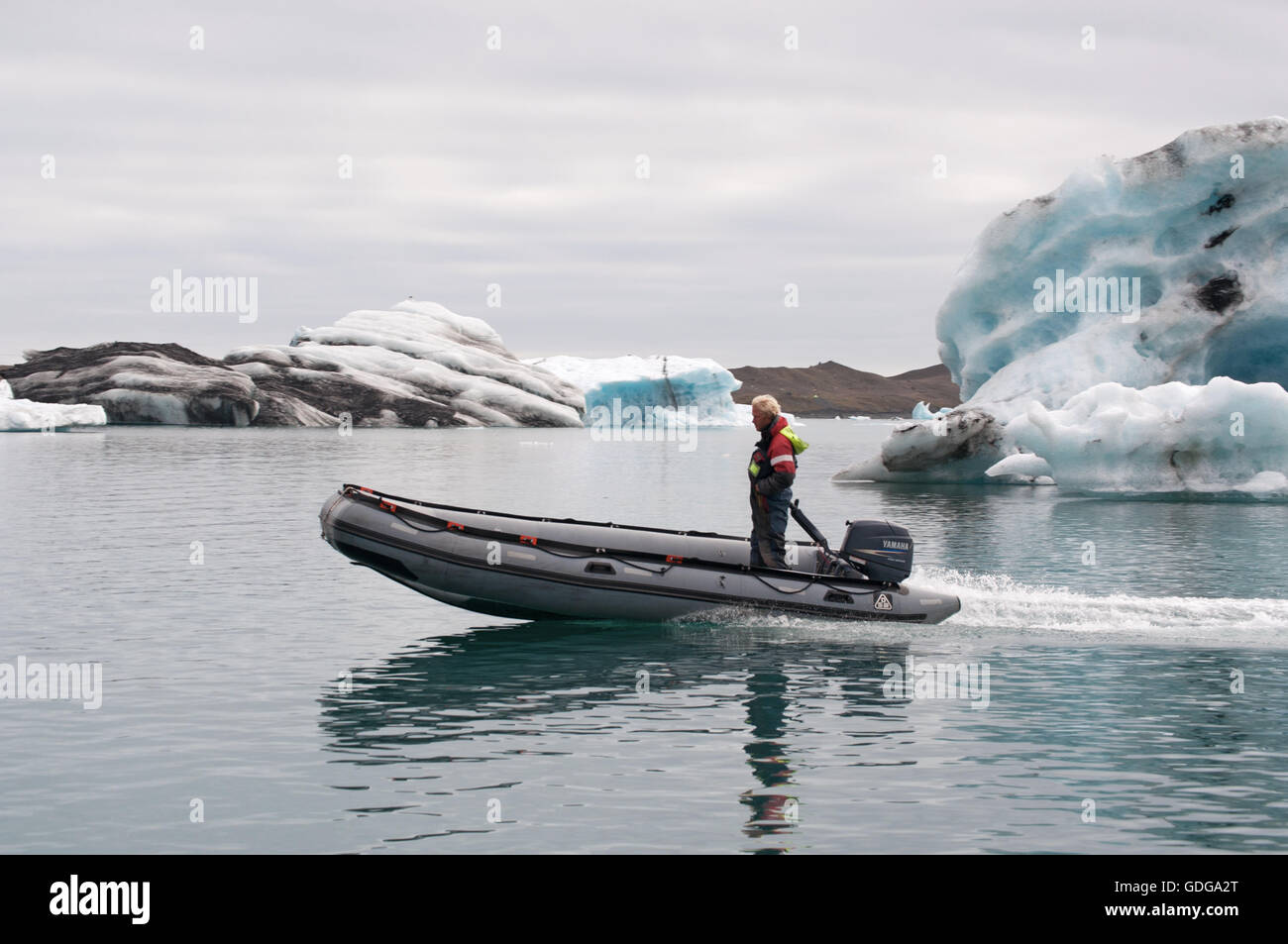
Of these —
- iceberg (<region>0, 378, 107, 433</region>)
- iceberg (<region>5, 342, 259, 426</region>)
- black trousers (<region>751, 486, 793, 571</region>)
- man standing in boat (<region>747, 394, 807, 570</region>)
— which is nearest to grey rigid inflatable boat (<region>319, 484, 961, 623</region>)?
black trousers (<region>751, 486, 793, 571</region>)

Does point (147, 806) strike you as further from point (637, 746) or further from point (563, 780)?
point (637, 746)

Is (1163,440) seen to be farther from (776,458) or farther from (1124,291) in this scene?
(776,458)

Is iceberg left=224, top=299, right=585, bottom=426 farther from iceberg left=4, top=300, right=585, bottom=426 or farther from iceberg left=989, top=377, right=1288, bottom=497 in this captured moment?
iceberg left=989, top=377, right=1288, bottom=497

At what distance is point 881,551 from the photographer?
47.5 ft

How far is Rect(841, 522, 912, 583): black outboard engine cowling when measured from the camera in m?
14.5

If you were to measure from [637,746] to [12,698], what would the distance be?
570 centimetres

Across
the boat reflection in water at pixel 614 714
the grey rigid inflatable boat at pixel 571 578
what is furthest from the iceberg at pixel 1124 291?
the boat reflection in water at pixel 614 714

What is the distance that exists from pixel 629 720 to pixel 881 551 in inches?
201

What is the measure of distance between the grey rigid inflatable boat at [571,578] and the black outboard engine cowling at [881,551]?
16cm

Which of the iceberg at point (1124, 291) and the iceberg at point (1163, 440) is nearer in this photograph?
the iceberg at point (1163, 440)

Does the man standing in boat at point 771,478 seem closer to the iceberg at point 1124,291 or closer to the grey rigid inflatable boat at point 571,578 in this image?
the grey rigid inflatable boat at point 571,578

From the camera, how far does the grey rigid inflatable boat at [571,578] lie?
13.9 meters
